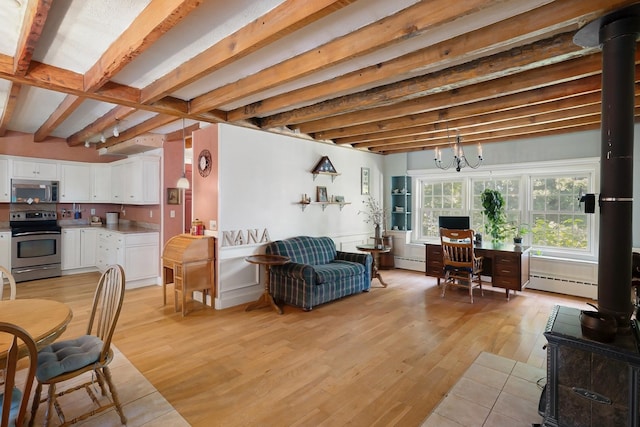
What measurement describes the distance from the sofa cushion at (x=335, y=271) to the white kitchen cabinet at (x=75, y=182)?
192 inches

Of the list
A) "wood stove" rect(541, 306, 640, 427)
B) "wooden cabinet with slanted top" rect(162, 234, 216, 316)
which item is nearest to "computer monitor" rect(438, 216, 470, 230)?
"wood stove" rect(541, 306, 640, 427)

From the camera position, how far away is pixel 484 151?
570 centimetres

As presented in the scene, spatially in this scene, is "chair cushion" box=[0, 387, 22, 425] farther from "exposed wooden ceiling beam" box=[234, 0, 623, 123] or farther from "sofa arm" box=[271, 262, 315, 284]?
"exposed wooden ceiling beam" box=[234, 0, 623, 123]

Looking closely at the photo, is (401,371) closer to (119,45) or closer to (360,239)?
(119,45)

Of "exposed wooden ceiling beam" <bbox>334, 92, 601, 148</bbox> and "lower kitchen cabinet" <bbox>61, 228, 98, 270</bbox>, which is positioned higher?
"exposed wooden ceiling beam" <bbox>334, 92, 601, 148</bbox>

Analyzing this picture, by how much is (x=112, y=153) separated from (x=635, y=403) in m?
7.55

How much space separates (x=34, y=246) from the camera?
5477 millimetres

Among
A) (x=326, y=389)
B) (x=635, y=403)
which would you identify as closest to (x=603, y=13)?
(x=635, y=403)

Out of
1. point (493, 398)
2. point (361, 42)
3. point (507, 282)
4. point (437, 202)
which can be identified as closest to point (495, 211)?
point (507, 282)

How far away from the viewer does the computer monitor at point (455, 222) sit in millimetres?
5172

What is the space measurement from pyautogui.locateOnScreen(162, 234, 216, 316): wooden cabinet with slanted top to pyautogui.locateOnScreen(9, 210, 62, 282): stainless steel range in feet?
9.60

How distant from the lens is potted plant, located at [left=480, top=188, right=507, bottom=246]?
5.01 m

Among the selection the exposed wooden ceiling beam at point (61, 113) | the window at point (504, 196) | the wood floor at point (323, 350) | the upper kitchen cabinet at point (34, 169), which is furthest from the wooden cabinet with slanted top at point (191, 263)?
the window at point (504, 196)

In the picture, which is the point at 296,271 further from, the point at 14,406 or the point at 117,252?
the point at 117,252
